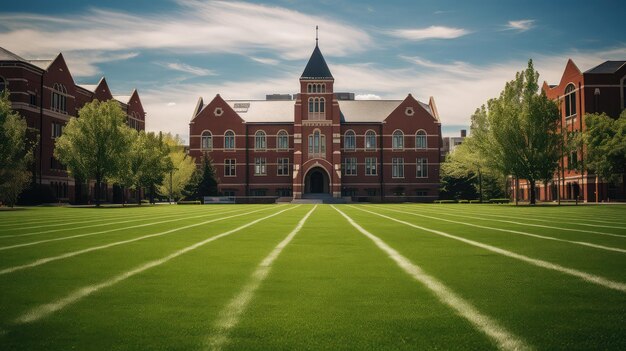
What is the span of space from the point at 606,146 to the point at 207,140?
165 ft

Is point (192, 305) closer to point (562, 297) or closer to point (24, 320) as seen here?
point (24, 320)

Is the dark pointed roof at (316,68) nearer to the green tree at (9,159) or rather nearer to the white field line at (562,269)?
the green tree at (9,159)

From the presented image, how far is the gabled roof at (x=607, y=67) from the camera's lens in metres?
55.6

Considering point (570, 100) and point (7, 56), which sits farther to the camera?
point (570, 100)

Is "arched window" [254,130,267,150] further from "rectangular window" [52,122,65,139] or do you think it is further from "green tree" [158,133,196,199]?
"rectangular window" [52,122,65,139]

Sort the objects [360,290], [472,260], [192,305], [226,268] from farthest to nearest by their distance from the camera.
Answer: [472,260]
[226,268]
[360,290]
[192,305]

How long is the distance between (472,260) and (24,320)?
18.6 ft

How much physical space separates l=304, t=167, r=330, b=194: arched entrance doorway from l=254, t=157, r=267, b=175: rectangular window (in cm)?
641

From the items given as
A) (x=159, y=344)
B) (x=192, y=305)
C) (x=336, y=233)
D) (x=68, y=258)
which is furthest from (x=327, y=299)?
(x=336, y=233)

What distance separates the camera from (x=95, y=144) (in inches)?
1693

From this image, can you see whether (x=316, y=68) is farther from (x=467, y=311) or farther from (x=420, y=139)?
(x=467, y=311)

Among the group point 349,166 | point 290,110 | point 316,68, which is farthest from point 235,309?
point 290,110

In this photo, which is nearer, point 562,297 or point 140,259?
point 562,297

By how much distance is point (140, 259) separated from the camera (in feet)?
25.3
